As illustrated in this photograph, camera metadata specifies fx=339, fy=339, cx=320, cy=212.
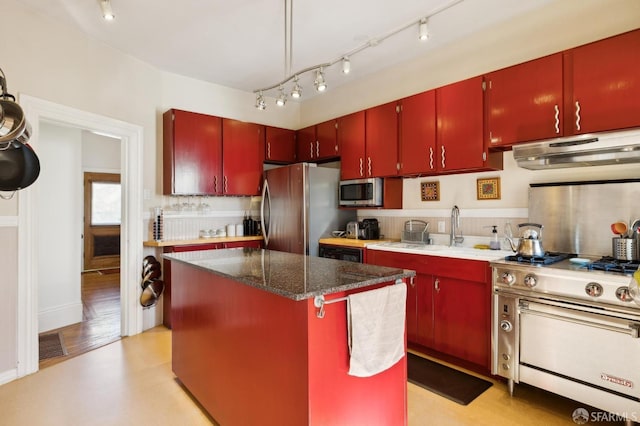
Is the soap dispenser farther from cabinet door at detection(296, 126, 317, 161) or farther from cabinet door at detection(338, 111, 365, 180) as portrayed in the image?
cabinet door at detection(296, 126, 317, 161)

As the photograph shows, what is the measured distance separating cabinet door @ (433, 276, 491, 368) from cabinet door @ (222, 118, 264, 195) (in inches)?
105

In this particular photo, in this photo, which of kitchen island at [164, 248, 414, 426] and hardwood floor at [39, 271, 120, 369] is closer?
kitchen island at [164, 248, 414, 426]

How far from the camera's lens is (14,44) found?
2.69 meters

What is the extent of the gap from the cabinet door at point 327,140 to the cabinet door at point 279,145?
523 millimetres

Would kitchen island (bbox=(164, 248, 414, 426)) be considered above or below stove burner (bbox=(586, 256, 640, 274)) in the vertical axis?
below

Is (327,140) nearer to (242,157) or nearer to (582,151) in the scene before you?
(242,157)

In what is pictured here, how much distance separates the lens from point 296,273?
1.81 m

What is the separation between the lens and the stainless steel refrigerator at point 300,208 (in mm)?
3955

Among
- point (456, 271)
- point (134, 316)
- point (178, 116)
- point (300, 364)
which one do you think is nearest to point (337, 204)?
point (456, 271)

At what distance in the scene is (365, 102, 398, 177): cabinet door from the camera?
11.8 feet

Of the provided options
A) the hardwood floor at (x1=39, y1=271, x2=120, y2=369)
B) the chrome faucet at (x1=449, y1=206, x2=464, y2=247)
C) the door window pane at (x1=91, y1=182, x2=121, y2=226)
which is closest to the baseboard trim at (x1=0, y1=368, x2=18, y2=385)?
the hardwood floor at (x1=39, y1=271, x2=120, y2=369)

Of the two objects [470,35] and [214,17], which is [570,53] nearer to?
[470,35]

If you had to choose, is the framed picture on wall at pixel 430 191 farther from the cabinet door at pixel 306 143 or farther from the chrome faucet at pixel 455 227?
the cabinet door at pixel 306 143

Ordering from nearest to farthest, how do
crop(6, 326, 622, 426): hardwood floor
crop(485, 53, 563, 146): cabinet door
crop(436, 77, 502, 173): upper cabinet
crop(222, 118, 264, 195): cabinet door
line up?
crop(6, 326, 622, 426): hardwood floor
crop(485, 53, 563, 146): cabinet door
crop(436, 77, 502, 173): upper cabinet
crop(222, 118, 264, 195): cabinet door
